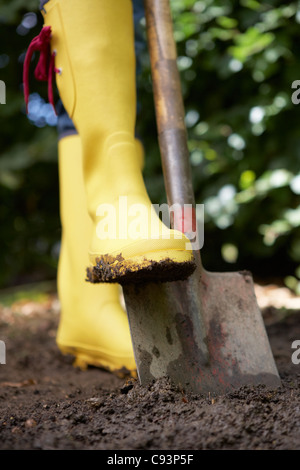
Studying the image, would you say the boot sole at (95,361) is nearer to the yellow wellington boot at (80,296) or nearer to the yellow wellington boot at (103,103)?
the yellow wellington boot at (80,296)

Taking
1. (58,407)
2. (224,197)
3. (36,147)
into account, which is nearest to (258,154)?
(224,197)

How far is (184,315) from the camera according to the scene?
109 cm

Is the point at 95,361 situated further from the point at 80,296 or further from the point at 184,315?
the point at 184,315

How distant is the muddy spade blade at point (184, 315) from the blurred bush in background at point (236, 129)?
0.49 m

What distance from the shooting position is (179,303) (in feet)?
3.59

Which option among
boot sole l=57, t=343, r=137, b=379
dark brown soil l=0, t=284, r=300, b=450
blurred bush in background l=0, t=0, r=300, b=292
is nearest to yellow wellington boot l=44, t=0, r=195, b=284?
dark brown soil l=0, t=284, r=300, b=450

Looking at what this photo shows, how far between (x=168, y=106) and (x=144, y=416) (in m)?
0.69

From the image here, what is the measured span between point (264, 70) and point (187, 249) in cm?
133

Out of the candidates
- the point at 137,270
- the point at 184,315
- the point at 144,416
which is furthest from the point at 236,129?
the point at 144,416

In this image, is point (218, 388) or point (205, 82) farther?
point (205, 82)

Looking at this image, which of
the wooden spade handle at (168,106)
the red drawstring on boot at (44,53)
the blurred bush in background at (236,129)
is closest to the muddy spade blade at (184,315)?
the wooden spade handle at (168,106)

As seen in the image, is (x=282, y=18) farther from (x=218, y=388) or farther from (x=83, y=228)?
(x=218, y=388)

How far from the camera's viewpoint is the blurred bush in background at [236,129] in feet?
6.55

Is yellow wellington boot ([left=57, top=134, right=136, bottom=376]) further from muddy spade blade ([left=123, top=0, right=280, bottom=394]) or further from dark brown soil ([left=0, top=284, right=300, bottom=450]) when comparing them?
muddy spade blade ([left=123, top=0, right=280, bottom=394])
